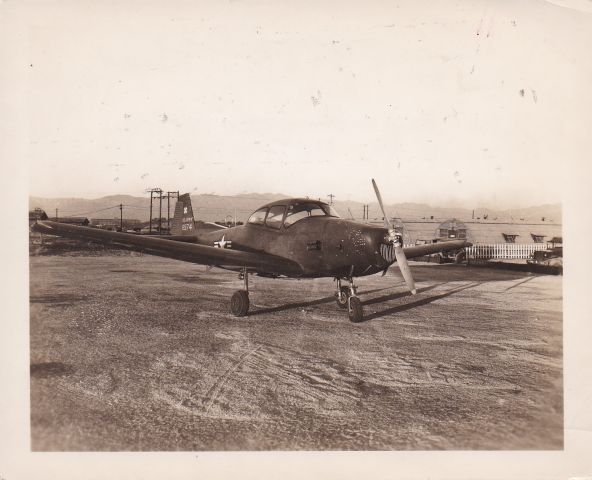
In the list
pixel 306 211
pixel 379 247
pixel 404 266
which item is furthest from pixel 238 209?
pixel 404 266

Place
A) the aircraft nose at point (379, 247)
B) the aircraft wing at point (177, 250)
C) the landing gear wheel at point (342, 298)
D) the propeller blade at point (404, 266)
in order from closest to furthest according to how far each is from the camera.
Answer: the aircraft wing at point (177, 250), the propeller blade at point (404, 266), the aircraft nose at point (379, 247), the landing gear wheel at point (342, 298)

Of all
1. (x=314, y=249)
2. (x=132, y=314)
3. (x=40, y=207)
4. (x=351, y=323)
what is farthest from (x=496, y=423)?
(x=40, y=207)

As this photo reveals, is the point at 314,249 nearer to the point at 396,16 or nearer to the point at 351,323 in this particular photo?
the point at 351,323

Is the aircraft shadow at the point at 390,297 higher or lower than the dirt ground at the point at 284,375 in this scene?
higher

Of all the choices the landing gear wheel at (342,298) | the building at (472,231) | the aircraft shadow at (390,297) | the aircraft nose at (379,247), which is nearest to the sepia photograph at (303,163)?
the aircraft nose at (379,247)

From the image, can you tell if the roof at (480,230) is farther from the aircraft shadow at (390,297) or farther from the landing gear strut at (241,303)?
the landing gear strut at (241,303)

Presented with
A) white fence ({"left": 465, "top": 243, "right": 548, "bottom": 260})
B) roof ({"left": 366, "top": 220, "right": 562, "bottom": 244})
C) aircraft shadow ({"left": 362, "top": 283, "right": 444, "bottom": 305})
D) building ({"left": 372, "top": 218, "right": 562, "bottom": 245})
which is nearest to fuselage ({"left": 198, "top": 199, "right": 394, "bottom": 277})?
Result: building ({"left": 372, "top": 218, "right": 562, "bottom": 245})
